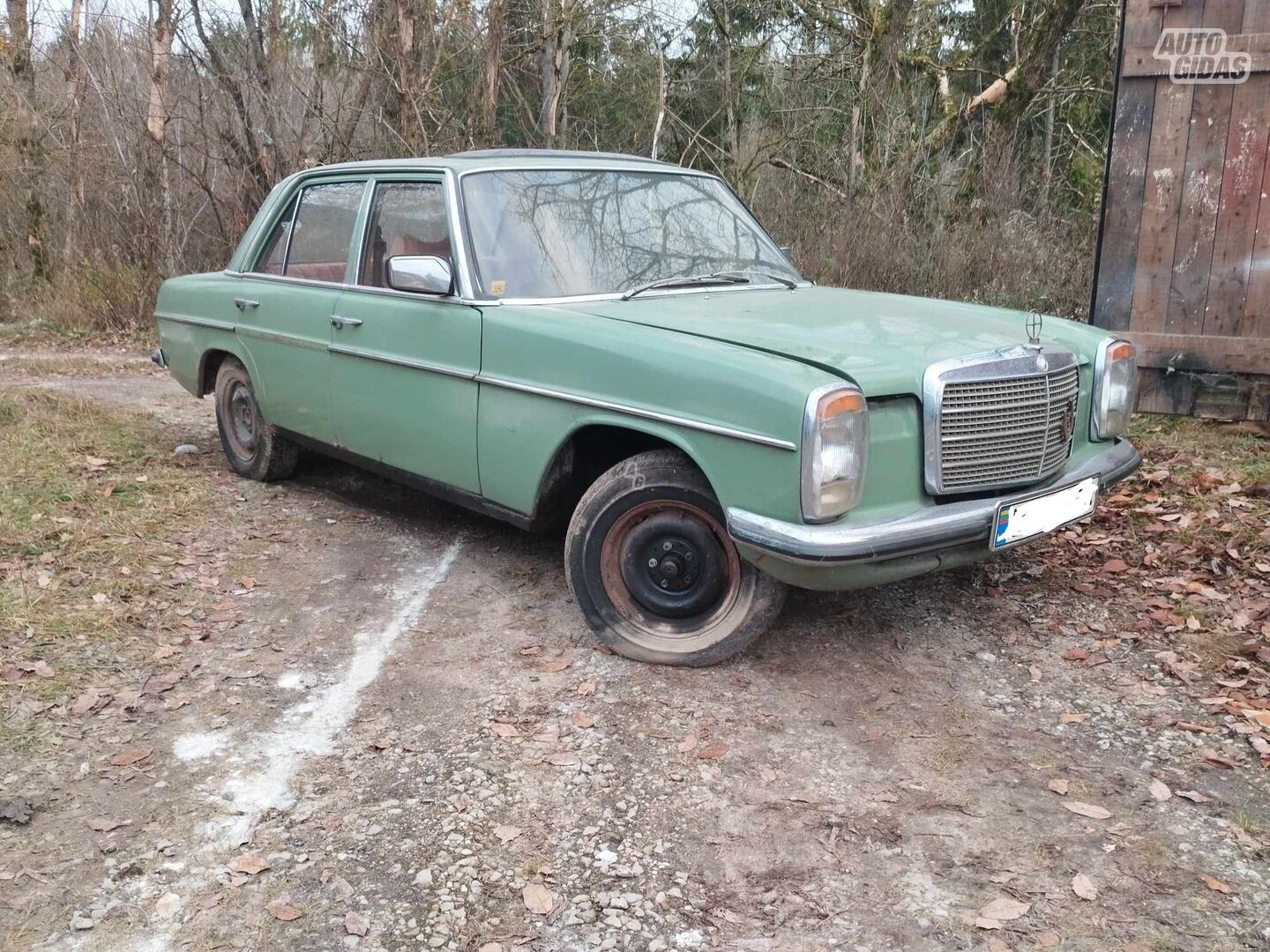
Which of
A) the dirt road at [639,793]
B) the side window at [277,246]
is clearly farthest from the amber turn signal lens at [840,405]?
the side window at [277,246]

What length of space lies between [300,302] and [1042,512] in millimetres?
3680

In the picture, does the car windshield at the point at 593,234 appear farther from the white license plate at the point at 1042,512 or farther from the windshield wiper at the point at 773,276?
the white license plate at the point at 1042,512

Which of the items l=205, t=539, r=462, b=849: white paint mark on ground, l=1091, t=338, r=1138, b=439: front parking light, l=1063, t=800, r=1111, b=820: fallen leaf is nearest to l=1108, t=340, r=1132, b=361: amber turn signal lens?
l=1091, t=338, r=1138, b=439: front parking light

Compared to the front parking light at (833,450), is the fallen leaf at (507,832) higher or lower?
lower

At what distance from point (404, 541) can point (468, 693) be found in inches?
69.1

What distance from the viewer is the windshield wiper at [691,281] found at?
428 cm

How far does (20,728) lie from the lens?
3.44 meters

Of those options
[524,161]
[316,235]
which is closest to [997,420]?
[524,161]

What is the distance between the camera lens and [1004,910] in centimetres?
257

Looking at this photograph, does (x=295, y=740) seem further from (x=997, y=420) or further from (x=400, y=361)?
(x=997, y=420)

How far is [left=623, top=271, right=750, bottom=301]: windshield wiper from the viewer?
4277 mm

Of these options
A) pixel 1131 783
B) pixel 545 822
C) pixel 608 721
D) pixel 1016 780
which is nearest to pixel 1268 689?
pixel 1131 783

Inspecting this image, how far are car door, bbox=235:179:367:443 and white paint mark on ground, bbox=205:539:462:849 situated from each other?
4.79 ft

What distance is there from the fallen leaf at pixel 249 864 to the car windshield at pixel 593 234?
7.65ft
